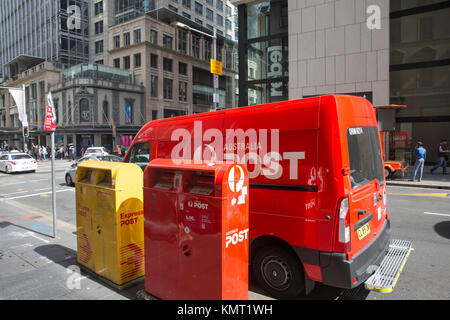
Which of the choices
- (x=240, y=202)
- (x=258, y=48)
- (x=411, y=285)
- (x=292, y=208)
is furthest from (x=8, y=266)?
(x=258, y=48)

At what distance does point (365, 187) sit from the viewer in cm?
396

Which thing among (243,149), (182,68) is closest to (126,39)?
(182,68)

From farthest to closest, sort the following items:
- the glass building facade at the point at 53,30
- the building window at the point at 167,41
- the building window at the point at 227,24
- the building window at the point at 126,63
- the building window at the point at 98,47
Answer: the building window at the point at 227,24 < the glass building facade at the point at 53,30 < the building window at the point at 98,47 < the building window at the point at 167,41 < the building window at the point at 126,63

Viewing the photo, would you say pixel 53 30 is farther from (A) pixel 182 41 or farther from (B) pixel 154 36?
(A) pixel 182 41

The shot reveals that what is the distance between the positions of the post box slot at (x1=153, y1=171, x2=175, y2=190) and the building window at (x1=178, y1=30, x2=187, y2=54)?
2024 inches

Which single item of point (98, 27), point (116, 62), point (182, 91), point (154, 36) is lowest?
point (182, 91)

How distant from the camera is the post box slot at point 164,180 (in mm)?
3648

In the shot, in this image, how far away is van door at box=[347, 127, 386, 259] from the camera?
3635mm

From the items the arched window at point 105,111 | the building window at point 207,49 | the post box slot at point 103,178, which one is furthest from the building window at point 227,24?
the post box slot at point 103,178

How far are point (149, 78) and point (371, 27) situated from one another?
111 ft

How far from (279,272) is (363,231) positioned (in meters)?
1.18

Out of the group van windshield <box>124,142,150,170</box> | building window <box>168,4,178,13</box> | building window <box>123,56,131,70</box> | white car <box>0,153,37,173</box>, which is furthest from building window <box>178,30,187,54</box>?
van windshield <box>124,142,150,170</box>

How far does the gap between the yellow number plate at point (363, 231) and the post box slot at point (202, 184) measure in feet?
6.14

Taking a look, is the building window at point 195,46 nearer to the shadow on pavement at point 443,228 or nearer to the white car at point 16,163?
the white car at point 16,163
